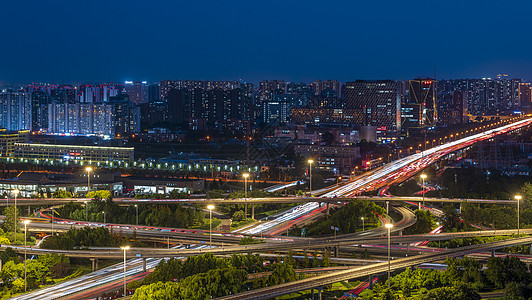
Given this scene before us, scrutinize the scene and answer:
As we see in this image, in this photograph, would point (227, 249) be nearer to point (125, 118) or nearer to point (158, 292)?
point (158, 292)

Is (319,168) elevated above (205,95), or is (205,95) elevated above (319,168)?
(205,95)

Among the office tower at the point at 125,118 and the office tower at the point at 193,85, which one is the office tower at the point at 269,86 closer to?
the office tower at the point at 193,85

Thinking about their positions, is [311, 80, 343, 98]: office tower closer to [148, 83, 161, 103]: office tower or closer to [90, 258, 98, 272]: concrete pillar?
[148, 83, 161, 103]: office tower

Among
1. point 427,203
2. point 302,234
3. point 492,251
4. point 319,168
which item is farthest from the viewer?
point 319,168

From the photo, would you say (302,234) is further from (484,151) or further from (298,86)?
(298,86)

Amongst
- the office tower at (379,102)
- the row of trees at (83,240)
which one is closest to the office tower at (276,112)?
the office tower at (379,102)

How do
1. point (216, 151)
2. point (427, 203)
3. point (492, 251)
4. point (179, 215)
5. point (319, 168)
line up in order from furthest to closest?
point (216, 151)
point (319, 168)
point (427, 203)
point (179, 215)
point (492, 251)

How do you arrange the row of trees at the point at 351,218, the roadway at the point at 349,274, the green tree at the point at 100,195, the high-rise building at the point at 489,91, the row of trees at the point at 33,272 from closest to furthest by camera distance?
the roadway at the point at 349,274
the row of trees at the point at 33,272
the row of trees at the point at 351,218
the green tree at the point at 100,195
the high-rise building at the point at 489,91

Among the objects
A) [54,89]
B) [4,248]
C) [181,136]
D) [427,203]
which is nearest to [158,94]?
[54,89]
